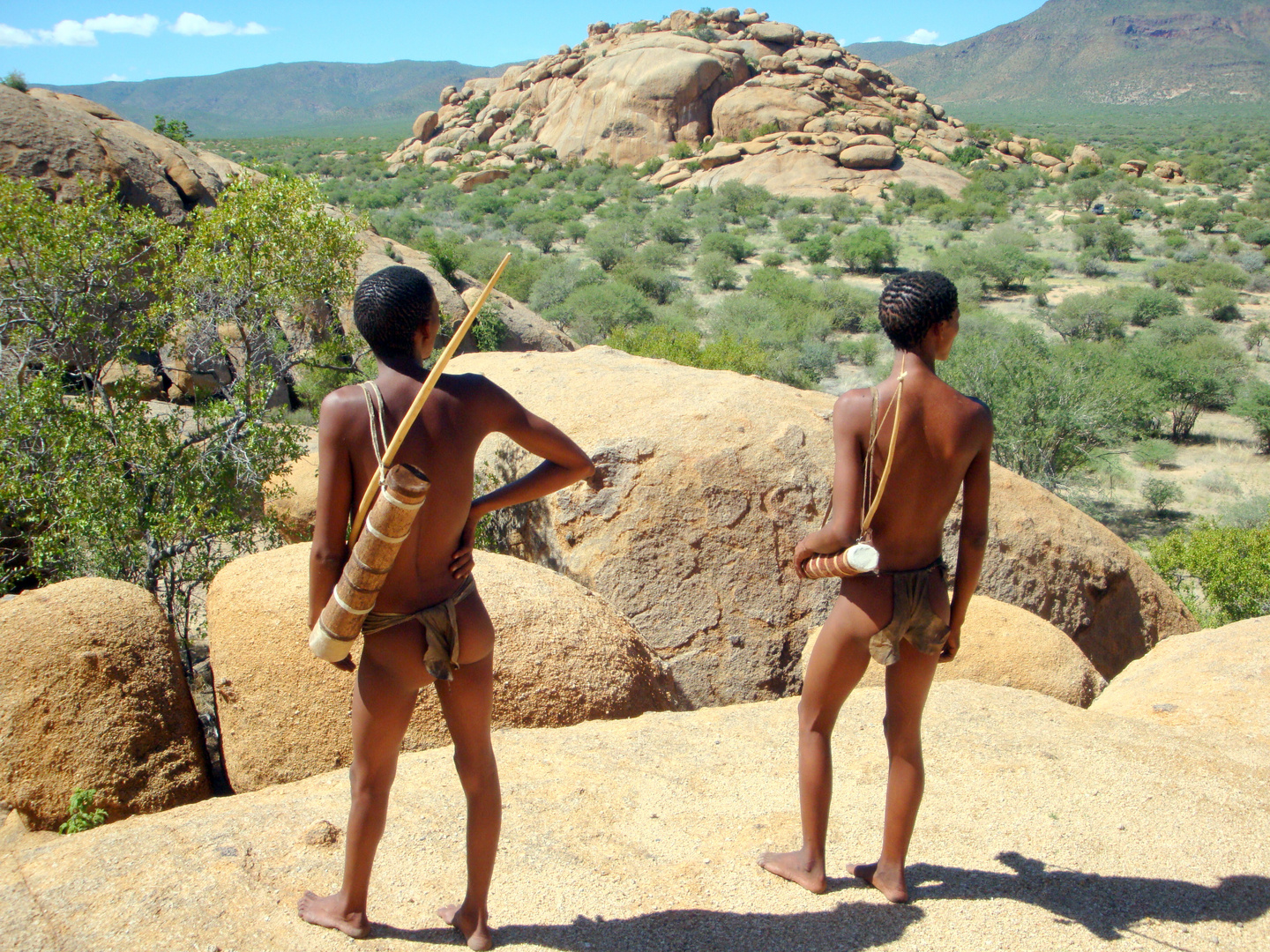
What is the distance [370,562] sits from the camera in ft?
6.79

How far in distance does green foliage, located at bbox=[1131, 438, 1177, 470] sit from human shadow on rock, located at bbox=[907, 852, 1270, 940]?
1199 cm

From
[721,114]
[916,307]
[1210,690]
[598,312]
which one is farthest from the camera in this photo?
[721,114]

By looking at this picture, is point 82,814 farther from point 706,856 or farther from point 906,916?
point 906,916

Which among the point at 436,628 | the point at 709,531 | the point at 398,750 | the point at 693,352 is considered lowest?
the point at 709,531

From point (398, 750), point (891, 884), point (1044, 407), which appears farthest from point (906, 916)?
point (1044, 407)

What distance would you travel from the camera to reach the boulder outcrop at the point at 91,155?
1235 cm

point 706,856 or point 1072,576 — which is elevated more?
point 706,856

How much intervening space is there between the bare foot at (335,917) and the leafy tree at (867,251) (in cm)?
2347

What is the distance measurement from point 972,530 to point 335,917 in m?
1.99

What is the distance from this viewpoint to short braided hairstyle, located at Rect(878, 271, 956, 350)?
8.18 ft

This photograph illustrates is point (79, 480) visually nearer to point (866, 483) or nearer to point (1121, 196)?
point (866, 483)

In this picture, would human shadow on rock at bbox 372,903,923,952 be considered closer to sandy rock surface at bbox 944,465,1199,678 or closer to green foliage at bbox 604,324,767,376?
sandy rock surface at bbox 944,465,1199,678

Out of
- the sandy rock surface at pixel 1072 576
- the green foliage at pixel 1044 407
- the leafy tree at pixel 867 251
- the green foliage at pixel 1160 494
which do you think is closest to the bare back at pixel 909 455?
the sandy rock surface at pixel 1072 576

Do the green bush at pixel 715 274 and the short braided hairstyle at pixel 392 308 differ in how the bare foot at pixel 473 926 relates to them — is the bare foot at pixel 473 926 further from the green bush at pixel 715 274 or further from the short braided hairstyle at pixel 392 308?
the green bush at pixel 715 274
